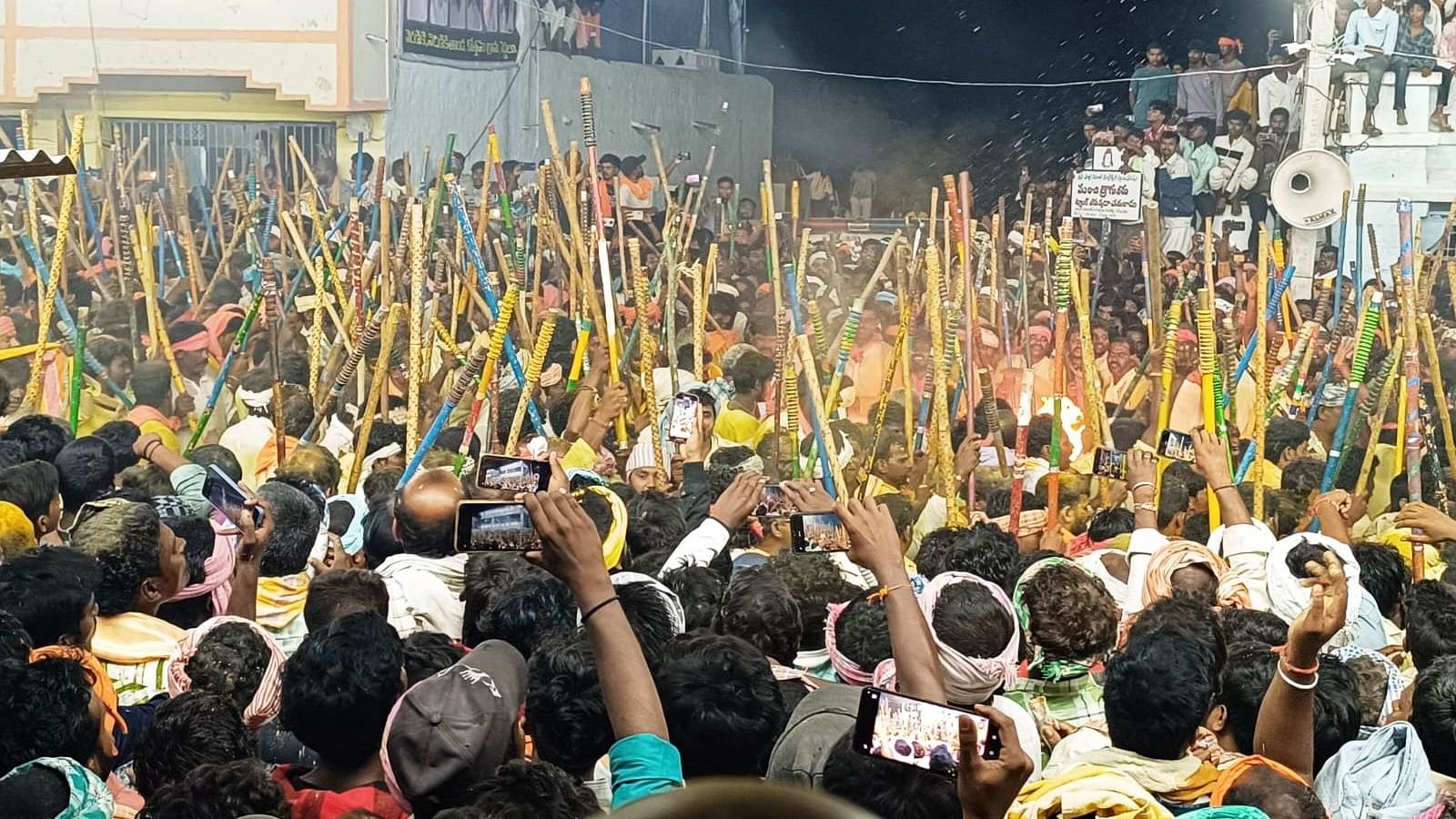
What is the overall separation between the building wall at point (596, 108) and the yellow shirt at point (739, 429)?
5907 millimetres

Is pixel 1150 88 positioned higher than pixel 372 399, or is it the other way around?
pixel 1150 88

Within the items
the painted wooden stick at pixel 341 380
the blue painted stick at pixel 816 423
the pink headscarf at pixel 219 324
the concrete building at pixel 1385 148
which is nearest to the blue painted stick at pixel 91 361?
the pink headscarf at pixel 219 324

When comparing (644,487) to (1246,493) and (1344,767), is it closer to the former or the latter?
(1246,493)

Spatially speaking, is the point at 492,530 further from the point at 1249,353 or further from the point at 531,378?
the point at 1249,353

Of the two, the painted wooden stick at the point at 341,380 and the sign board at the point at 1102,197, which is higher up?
the sign board at the point at 1102,197

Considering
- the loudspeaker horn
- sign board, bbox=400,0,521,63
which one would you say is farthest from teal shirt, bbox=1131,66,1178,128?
sign board, bbox=400,0,521,63

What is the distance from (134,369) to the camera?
6555mm

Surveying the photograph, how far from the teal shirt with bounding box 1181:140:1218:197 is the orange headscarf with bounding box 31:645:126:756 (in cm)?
982

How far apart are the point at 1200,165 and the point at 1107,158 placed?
27.3 inches

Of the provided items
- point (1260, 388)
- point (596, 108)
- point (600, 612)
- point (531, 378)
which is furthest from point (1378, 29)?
point (600, 612)

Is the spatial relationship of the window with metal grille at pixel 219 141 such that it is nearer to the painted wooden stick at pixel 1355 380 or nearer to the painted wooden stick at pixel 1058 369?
the painted wooden stick at pixel 1058 369

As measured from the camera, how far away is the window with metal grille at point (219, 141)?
458 inches

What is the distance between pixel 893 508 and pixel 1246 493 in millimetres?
1201

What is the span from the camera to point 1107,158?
37.9 ft
